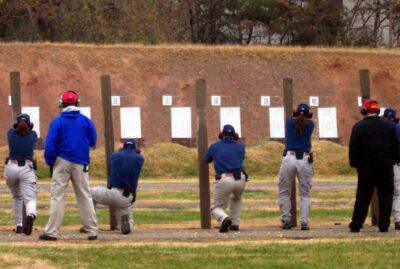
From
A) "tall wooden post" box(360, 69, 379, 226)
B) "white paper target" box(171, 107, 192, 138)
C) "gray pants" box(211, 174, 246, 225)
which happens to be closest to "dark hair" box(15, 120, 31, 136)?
"gray pants" box(211, 174, 246, 225)

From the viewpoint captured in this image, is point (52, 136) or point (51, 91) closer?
point (52, 136)

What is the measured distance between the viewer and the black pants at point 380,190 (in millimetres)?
18906

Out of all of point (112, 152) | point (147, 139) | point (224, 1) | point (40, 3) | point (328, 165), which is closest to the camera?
point (112, 152)

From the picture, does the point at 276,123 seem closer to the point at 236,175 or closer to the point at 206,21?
the point at 206,21

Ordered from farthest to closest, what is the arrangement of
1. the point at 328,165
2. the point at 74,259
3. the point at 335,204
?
the point at 328,165 < the point at 335,204 < the point at 74,259

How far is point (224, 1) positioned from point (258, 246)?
2002 inches

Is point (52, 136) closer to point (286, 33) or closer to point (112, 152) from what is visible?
point (112, 152)

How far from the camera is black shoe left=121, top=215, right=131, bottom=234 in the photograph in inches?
753

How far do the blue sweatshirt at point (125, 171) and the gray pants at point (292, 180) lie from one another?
233 cm

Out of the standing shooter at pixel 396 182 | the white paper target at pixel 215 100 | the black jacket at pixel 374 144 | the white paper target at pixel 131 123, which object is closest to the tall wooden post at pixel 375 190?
the standing shooter at pixel 396 182

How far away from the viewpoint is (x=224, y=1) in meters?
66.4

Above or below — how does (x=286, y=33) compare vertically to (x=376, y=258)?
above

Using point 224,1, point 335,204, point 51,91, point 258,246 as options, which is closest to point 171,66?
point 51,91

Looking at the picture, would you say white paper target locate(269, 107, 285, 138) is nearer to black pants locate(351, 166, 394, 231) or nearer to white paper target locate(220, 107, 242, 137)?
white paper target locate(220, 107, 242, 137)
